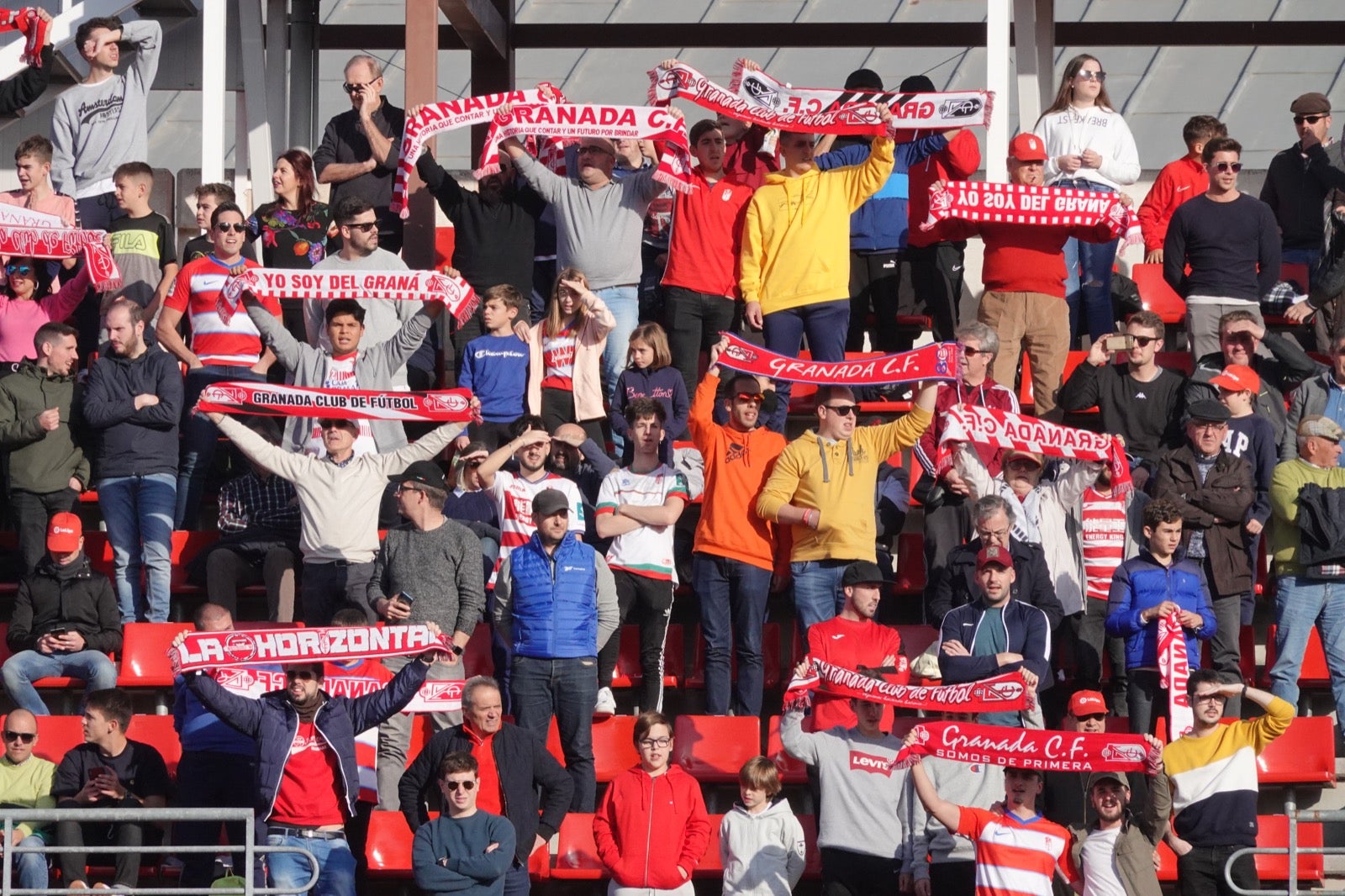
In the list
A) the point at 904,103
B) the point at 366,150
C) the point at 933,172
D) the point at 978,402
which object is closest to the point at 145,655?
the point at 366,150

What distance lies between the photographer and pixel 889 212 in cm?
1363

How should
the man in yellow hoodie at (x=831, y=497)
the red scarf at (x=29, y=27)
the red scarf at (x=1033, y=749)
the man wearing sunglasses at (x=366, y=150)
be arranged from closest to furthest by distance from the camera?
the red scarf at (x=1033, y=749) < the man in yellow hoodie at (x=831, y=497) < the man wearing sunglasses at (x=366, y=150) < the red scarf at (x=29, y=27)

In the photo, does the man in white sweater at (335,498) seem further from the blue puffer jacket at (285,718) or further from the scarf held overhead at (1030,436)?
the scarf held overhead at (1030,436)

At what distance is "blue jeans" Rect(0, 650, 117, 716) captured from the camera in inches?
452

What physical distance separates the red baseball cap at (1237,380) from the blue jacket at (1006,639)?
2.16 meters

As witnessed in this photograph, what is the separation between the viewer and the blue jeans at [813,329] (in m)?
12.7

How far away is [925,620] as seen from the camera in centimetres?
1174

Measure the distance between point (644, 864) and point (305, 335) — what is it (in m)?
4.84

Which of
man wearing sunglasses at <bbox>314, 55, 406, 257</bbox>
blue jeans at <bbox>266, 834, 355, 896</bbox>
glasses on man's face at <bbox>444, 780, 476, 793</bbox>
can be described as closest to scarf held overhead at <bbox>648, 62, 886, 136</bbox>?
man wearing sunglasses at <bbox>314, 55, 406, 257</bbox>

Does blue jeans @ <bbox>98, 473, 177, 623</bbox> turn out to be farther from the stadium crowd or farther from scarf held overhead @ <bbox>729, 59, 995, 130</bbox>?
scarf held overhead @ <bbox>729, 59, 995, 130</bbox>

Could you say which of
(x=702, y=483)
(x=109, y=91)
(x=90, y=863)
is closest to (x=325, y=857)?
(x=90, y=863)

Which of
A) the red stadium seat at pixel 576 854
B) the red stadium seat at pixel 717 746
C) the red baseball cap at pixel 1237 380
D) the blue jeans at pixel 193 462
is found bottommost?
the red stadium seat at pixel 576 854

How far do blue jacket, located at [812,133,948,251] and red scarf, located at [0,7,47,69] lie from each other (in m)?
5.17

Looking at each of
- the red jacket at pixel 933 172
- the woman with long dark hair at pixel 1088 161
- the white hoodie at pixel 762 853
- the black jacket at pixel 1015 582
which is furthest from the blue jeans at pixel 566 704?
Answer: the woman with long dark hair at pixel 1088 161
